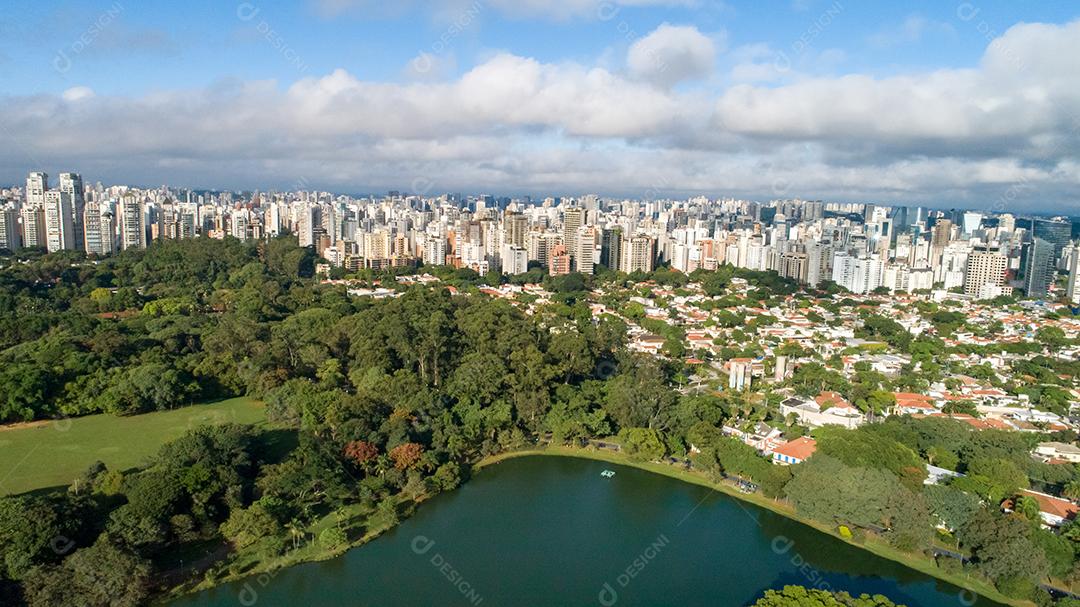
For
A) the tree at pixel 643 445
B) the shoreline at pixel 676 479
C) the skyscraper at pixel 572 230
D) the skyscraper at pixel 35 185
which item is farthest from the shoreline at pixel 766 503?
the skyscraper at pixel 35 185

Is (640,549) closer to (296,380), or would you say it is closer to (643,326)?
(296,380)

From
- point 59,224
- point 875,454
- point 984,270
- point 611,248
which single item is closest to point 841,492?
point 875,454

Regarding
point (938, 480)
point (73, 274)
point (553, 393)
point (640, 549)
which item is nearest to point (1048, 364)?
point (938, 480)

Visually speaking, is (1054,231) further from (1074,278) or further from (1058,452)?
(1058,452)

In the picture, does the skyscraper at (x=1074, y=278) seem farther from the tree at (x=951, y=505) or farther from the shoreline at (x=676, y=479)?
the shoreline at (x=676, y=479)

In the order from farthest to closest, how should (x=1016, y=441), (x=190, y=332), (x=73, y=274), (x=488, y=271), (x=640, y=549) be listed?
(x=488, y=271), (x=73, y=274), (x=190, y=332), (x=1016, y=441), (x=640, y=549)
